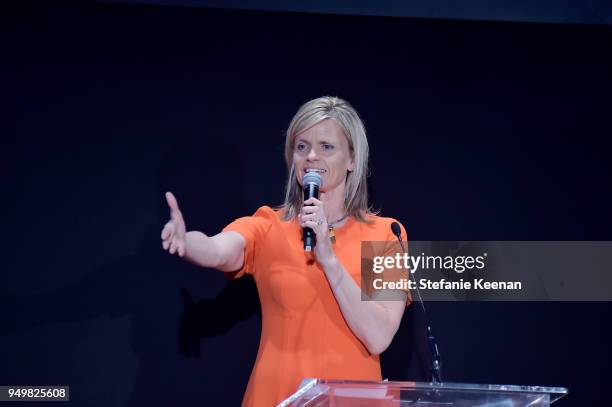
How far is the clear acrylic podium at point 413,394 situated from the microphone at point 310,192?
576 millimetres

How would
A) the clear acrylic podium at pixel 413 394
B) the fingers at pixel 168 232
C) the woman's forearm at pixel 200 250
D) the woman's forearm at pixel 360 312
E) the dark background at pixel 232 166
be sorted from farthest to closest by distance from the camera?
the dark background at pixel 232 166, the woman's forearm at pixel 360 312, the woman's forearm at pixel 200 250, the fingers at pixel 168 232, the clear acrylic podium at pixel 413 394

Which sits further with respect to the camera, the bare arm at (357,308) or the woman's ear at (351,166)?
the woman's ear at (351,166)

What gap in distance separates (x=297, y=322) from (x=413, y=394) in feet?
3.08

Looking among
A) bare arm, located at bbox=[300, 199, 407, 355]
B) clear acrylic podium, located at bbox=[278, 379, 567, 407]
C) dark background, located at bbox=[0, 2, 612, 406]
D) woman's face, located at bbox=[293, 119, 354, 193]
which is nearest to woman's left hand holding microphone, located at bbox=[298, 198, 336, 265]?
bare arm, located at bbox=[300, 199, 407, 355]

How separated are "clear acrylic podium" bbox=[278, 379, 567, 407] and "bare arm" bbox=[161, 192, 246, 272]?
0.63 metres

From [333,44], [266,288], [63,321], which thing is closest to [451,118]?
[333,44]

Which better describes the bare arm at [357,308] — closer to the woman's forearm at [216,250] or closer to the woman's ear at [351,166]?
the woman's forearm at [216,250]

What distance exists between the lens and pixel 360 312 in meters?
2.13

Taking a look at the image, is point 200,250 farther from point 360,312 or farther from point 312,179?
point 360,312

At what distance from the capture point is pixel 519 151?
3012 mm

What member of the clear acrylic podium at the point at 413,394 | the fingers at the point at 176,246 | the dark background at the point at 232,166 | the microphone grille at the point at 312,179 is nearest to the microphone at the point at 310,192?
the microphone grille at the point at 312,179

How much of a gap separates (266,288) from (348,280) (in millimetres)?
332

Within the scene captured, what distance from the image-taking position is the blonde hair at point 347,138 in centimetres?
242

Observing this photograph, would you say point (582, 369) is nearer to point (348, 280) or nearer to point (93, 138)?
point (348, 280)
